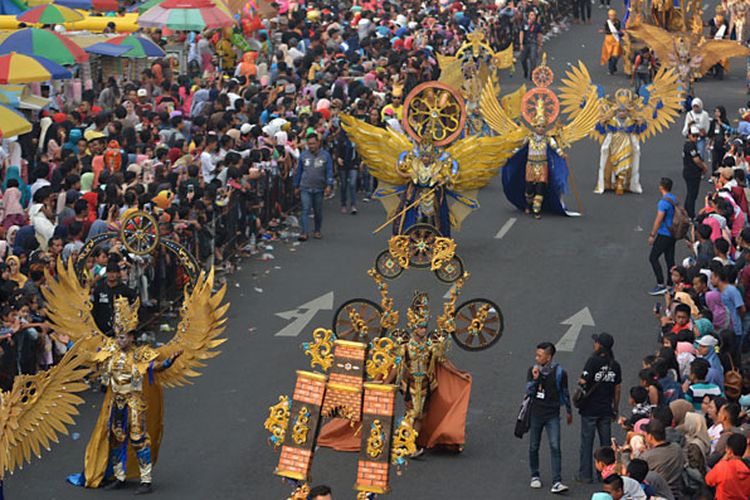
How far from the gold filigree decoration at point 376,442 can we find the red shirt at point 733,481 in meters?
2.90

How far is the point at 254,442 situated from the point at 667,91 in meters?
14.5

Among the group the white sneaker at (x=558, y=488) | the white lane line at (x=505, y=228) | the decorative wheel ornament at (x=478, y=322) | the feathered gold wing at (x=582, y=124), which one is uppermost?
the decorative wheel ornament at (x=478, y=322)

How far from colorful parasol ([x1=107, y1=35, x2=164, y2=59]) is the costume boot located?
7.44m

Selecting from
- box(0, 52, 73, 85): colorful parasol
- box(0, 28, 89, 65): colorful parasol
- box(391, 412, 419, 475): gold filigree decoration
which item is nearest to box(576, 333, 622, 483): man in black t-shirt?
box(391, 412, 419, 475): gold filigree decoration

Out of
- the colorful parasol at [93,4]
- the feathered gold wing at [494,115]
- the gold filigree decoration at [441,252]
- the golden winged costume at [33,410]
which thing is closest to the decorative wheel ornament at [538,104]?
the feathered gold wing at [494,115]

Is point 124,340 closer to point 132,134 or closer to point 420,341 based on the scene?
point 420,341

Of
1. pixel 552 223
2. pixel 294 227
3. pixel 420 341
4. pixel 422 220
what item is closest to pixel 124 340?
pixel 420 341

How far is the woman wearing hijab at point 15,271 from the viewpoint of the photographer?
730 inches

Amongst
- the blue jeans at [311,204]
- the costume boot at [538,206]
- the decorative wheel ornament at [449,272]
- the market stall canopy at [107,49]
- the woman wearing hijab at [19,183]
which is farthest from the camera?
the market stall canopy at [107,49]

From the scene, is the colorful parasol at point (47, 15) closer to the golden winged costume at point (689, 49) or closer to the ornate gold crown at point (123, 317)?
the ornate gold crown at point (123, 317)

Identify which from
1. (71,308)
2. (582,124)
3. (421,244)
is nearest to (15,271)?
(71,308)

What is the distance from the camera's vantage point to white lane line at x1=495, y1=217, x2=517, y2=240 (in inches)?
1061

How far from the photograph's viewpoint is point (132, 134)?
83.0ft

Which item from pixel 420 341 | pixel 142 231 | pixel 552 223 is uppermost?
pixel 142 231
